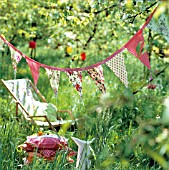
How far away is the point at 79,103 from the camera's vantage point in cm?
539

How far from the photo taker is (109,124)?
4.20 m

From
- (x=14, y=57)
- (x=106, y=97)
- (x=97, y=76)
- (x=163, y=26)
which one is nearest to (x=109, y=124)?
(x=97, y=76)

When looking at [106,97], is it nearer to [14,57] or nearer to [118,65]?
[118,65]

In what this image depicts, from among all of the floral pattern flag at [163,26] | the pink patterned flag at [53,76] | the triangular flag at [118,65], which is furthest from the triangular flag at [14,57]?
the floral pattern flag at [163,26]

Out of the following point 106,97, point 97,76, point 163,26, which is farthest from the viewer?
point 97,76

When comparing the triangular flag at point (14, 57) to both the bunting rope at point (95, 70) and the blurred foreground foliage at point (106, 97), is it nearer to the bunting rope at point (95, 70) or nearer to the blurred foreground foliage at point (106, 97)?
the bunting rope at point (95, 70)

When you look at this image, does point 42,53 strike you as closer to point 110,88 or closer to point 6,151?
point 110,88

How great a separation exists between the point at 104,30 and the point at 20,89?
129 inches

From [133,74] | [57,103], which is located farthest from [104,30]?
[57,103]

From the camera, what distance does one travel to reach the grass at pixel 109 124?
1409mm

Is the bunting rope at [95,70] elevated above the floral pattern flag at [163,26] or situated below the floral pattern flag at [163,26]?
below

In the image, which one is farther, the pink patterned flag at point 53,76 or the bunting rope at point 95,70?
the pink patterned flag at point 53,76

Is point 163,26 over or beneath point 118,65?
over

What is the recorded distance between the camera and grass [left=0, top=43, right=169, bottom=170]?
1409 mm
